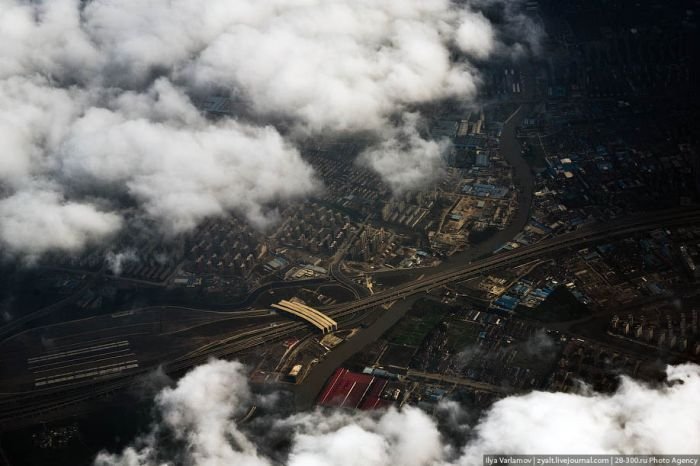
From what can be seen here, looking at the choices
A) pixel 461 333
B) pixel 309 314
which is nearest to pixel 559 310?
pixel 461 333

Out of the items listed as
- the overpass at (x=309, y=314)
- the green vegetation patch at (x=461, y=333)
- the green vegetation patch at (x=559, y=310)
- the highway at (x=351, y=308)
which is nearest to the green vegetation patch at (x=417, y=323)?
the green vegetation patch at (x=461, y=333)

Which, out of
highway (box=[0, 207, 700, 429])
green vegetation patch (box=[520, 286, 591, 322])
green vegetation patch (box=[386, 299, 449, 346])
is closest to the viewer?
highway (box=[0, 207, 700, 429])

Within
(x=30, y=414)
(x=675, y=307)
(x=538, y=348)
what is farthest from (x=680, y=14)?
(x=30, y=414)

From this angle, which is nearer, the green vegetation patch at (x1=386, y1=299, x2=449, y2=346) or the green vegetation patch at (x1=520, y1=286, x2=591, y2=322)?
the green vegetation patch at (x1=520, y1=286, x2=591, y2=322)

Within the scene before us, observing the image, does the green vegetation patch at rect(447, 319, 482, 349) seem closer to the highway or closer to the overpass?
the highway


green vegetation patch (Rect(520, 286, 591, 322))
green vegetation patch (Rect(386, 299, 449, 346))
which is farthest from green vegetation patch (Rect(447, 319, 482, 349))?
green vegetation patch (Rect(520, 286, 591, 322))

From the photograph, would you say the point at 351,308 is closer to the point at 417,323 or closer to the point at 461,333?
the point at 417,323

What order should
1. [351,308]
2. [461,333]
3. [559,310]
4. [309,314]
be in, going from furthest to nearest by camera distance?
[351,308]
[309,314]
[559,310]
[461,333]
